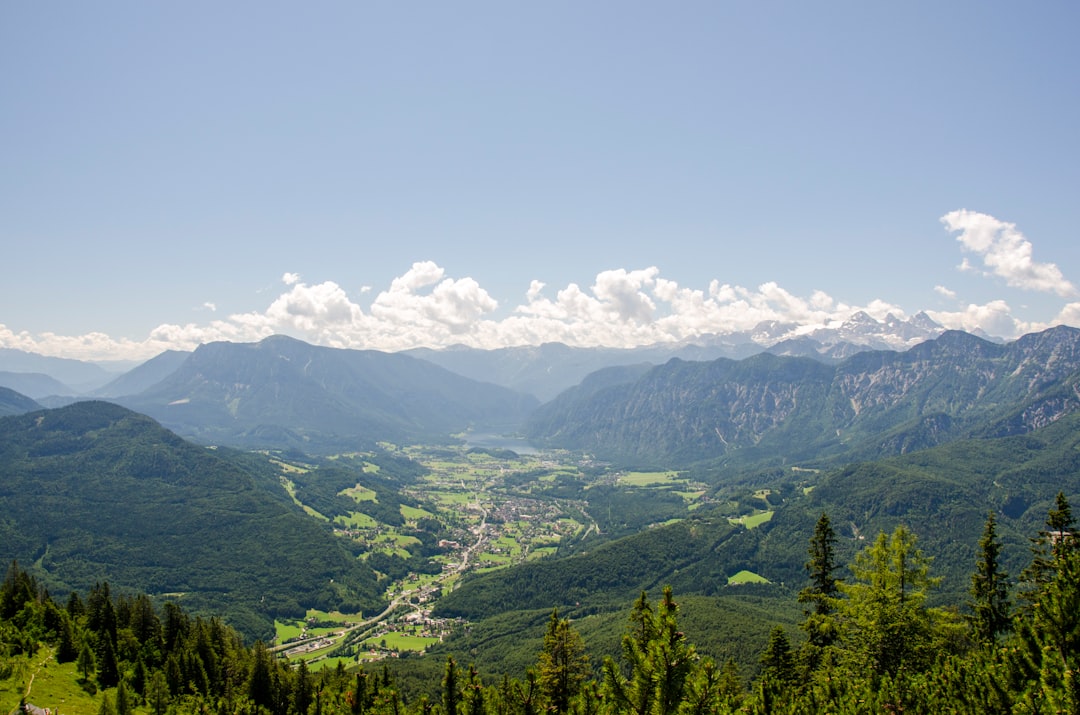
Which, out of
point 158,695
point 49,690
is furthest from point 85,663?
point 158,695

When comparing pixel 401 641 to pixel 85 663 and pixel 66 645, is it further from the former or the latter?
pixel 85 663

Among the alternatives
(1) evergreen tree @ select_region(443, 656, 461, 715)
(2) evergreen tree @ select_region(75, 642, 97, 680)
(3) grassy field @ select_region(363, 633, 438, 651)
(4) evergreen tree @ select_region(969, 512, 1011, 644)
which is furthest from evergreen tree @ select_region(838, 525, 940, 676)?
(3) grassy field @ select_region(363, 633, 438, 651)

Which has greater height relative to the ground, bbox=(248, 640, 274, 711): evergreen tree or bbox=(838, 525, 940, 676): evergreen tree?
bbox=(838, 525, 940, 676): evergreen tree

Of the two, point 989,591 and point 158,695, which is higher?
point 989,591

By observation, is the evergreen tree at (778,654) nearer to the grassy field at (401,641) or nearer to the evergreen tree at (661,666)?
the evergreen tree at (661,666)

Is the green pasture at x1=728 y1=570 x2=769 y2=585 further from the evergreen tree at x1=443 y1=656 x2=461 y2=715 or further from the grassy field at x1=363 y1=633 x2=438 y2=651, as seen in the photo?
the evergreen tree at x1=443 y1=656 x2=461 y2=715

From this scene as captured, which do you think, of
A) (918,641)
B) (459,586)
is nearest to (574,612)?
(459,586)
